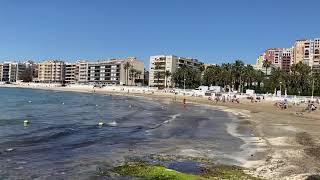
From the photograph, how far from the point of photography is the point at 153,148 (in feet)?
85.1

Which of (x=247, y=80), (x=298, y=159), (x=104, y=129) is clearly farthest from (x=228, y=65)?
(x=298, y=159)

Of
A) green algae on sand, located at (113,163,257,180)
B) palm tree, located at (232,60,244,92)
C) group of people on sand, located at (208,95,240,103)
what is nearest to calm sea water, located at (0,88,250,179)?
green algae on sand, located at (113,163,257,180)

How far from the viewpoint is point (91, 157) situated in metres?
22.1

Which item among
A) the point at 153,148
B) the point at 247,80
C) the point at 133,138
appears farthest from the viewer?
the point at 247,80

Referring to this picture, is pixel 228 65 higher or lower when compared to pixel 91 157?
higher

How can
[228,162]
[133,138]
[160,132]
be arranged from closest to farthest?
[228,162]
[133,138]
[160,132]

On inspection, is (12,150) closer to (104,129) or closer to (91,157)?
(91,157)

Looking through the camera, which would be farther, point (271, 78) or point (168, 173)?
point (271, 78)

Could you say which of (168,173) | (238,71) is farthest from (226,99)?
(168,173)

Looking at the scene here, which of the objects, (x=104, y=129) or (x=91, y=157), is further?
(x=104, y=129)

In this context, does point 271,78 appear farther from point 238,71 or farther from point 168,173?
point 168,173

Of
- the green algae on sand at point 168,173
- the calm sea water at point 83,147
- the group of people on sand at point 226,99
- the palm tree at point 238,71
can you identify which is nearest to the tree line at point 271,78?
the palm tree at point 238,71

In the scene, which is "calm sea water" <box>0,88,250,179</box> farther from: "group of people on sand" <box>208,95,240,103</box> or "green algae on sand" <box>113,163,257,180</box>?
"group of people on sand" <box>208,95,240,103</box>

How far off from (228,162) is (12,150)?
10948 mm
